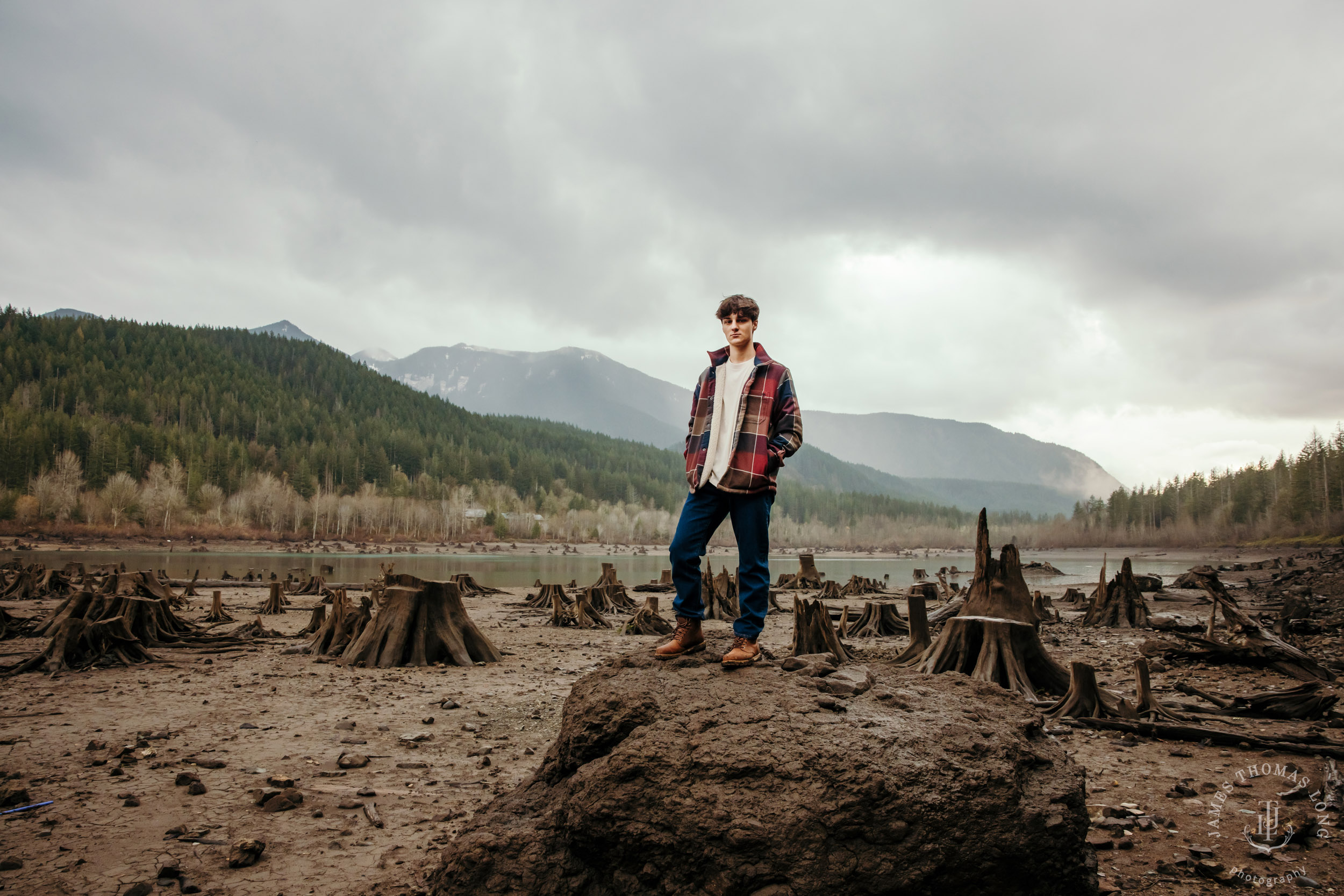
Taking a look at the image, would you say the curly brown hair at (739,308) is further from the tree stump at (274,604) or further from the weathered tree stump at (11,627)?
the tree stump at (274,604)

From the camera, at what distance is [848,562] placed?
323 ft

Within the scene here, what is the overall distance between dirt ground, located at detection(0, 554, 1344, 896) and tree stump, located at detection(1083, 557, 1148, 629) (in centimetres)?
622

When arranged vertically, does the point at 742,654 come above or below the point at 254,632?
above

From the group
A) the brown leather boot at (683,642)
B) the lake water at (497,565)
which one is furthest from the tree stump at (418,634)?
the lake water at (497,565)

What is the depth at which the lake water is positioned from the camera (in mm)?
45688

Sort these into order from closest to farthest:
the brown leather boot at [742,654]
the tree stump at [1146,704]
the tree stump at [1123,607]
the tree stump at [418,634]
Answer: the brown leather boot at [742,654] → the tree stump at [1146,704] → the tree stump at [418,634] → the tree stump at [1123,607]

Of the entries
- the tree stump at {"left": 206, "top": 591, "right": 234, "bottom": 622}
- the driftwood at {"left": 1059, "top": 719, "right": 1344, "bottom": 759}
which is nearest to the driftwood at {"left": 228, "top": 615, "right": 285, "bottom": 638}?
the tree stump at {"left": 206, "top": 591, "right": 234, "bottom": 622}

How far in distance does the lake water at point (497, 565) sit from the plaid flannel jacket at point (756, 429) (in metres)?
26.4

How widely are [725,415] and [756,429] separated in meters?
0.27

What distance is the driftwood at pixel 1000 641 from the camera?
29.9 ft

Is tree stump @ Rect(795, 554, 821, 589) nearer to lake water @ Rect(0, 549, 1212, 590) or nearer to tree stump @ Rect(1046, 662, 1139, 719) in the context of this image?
lake water @ Rect(0, 549, 1212, 590)

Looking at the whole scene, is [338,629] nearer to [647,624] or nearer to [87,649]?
[87,649]

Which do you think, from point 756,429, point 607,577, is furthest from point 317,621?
point 756,429

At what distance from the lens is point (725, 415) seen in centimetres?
479
